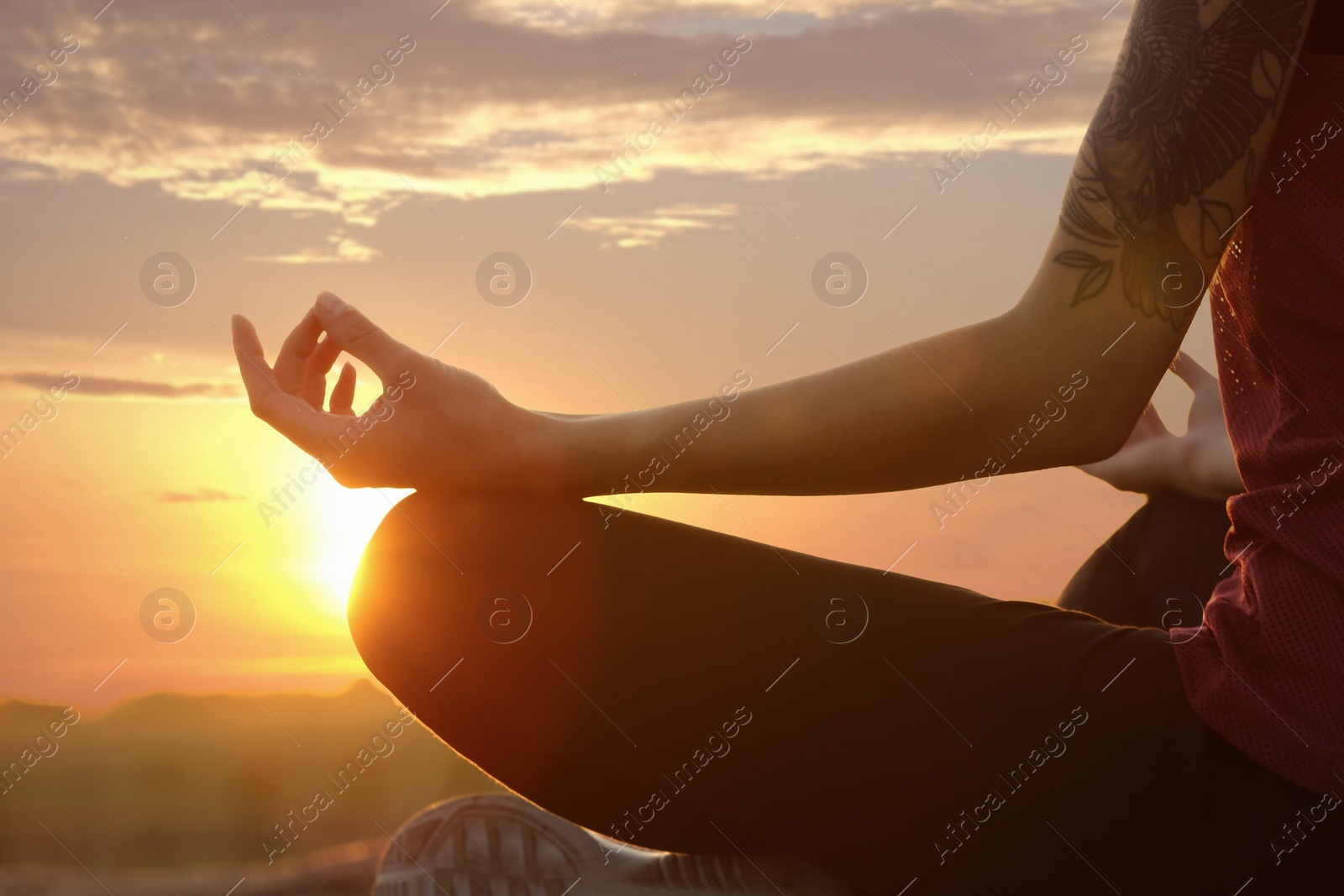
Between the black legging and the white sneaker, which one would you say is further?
the white sneaker

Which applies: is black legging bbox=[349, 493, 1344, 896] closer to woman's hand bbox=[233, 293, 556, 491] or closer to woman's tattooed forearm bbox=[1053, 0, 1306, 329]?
woman's hand bbox=[233, 293, 556, 491]

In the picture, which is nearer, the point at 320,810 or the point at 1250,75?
the point at 1250,75

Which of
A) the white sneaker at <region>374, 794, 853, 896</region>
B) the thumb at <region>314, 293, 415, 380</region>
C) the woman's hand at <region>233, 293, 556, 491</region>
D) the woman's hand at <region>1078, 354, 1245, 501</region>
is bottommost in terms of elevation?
the woman's hand at <region>1078, 354, 1245, 501</region>

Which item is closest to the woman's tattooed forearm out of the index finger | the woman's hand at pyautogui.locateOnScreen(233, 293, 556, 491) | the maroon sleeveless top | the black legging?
the maroon sleeveless top

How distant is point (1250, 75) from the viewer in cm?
87

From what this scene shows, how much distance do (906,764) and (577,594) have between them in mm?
326

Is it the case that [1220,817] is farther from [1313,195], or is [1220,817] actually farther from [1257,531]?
[1313,195]

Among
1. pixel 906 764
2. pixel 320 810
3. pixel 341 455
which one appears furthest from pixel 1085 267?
pixel 320 810

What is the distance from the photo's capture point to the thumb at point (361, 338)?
107 centimetres

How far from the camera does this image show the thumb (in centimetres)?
107

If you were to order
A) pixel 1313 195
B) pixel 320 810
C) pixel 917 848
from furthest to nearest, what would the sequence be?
pixel 320 810
pixel 917 848
pixel 1313 195

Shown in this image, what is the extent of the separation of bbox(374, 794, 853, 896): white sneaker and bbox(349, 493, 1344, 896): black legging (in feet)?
0.48

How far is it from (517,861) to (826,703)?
43 centimetres

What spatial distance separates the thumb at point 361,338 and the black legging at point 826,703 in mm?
139
